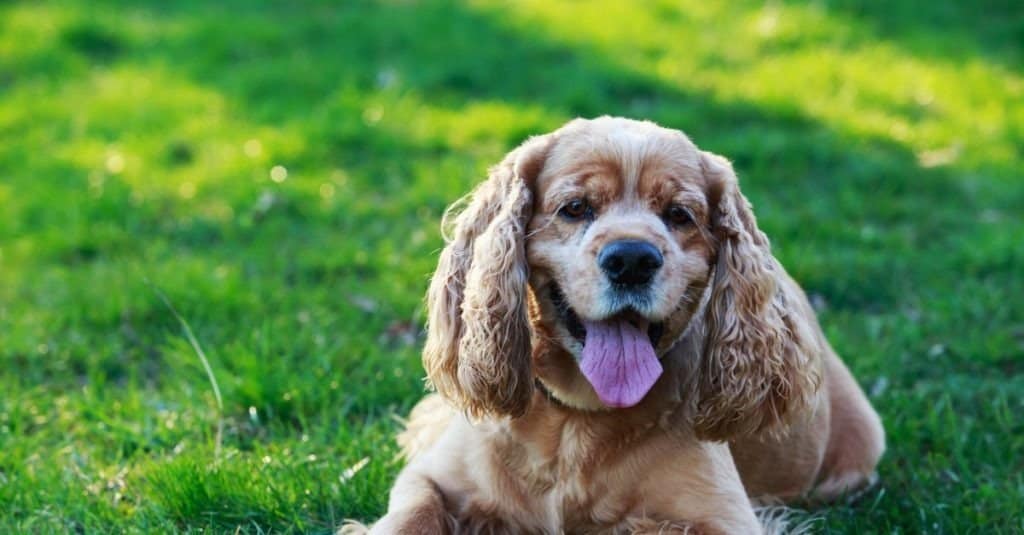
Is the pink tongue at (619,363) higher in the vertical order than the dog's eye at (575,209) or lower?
lower

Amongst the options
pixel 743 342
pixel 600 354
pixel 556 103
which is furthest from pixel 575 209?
pixel 556 103

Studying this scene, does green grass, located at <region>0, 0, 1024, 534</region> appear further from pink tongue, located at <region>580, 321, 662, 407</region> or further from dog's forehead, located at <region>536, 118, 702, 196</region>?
dog's forehead, located at <region>536, 118, 702, 196</region>

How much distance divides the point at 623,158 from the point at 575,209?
0.20 meters

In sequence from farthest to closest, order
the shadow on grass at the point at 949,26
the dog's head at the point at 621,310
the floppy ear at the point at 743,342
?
the shadow on grass at the point at 949,26 → the floppy ear at the point at 743,342 → the dog's head at the point at 621,310

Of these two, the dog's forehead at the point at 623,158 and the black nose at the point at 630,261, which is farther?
the dog's forehead at the point at 623,158

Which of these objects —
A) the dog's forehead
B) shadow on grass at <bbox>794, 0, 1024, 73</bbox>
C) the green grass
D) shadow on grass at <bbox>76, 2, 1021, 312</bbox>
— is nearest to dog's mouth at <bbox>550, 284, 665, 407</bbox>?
the dog's forehead

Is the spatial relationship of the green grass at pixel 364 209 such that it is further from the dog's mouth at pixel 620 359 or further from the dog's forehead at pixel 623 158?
the dog's forehead at pixel 623 158

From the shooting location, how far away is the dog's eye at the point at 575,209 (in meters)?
3.75

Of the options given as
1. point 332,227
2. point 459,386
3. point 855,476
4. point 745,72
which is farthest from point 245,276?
point 745,72

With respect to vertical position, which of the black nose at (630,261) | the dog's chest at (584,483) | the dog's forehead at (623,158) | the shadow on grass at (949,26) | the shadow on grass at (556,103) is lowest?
the shadow on grass at (556,103)

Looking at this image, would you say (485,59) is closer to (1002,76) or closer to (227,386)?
(1002,76)

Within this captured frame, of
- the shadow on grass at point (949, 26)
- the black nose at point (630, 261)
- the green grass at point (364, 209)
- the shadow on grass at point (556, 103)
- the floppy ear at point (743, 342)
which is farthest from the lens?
the shadow on grass at point (949, 26)

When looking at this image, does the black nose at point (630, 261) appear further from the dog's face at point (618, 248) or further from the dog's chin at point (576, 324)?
the dog's chin at point (576, 324)

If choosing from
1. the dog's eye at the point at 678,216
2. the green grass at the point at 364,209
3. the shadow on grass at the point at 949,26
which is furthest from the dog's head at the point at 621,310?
the shadow on grass at the point at 949,26
